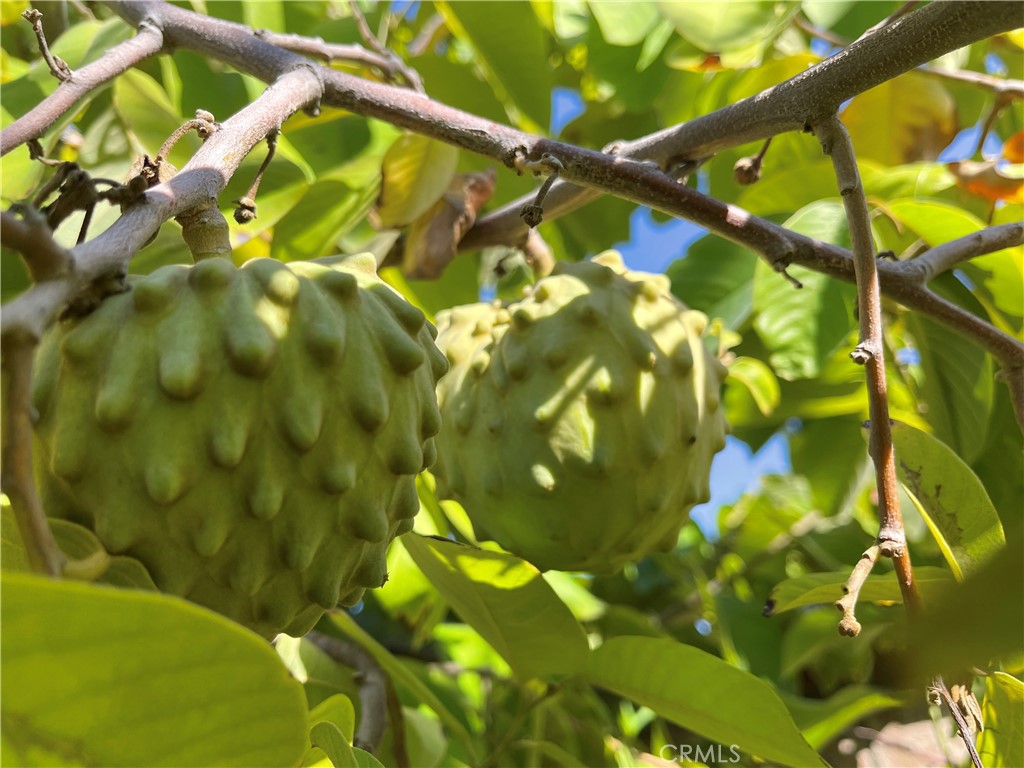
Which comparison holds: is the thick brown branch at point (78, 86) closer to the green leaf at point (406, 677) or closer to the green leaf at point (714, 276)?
the green leaf at point (406, 677)

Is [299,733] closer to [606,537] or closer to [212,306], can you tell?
[212,306]

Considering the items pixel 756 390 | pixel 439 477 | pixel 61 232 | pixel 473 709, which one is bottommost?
pixel 473 709

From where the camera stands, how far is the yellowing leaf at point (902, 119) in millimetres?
2027

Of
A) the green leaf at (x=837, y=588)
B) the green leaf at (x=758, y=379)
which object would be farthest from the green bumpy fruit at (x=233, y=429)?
the green leaf at (x=758, y=379)

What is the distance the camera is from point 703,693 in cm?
125

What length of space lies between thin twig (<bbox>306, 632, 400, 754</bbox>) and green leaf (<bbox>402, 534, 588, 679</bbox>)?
26 cm

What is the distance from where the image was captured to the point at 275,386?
0.82m

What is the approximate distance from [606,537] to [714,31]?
0.79 meters

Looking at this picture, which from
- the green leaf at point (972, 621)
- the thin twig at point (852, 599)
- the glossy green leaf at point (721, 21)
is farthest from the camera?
the glossy green leaf at point (721, 21)

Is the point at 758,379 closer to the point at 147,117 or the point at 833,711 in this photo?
the point at 833,711

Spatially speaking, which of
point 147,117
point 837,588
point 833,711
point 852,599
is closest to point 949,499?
point 837,588

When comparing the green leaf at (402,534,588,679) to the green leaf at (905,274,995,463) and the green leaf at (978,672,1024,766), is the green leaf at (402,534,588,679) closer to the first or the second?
the green leaf at (978,672,1024,766)

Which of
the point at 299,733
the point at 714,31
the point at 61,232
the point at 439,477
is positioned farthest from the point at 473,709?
the point at 299,733

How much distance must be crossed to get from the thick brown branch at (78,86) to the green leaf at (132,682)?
0.49 m
